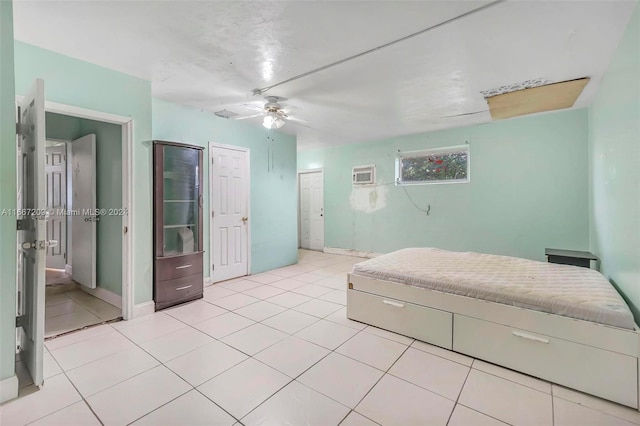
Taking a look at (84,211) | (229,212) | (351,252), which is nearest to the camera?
(84,211)

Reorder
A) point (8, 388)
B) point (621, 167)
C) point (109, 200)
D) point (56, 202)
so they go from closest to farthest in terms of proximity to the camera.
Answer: point (8, 388) → point (621, 167) → point (109, 200) → point (56, 202)

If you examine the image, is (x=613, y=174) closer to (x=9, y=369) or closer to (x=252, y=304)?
(x=252, y=304)

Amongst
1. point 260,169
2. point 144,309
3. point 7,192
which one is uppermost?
point 260,169

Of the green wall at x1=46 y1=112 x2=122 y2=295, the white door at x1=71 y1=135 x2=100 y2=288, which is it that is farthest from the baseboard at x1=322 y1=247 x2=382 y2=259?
the white door at x1=71 y1=135 x2=100 y2=288

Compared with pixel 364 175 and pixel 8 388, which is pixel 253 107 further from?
pixel 8 388

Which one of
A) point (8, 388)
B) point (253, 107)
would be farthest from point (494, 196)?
point (8, 388)

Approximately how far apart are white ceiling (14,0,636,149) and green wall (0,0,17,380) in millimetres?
464

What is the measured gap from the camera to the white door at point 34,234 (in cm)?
185

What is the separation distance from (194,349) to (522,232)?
195 inches

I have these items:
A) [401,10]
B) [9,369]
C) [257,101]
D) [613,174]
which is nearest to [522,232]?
[613,174]

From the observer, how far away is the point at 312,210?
7430mm

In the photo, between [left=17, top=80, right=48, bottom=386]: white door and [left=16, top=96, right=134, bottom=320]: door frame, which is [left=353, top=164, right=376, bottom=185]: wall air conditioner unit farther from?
[left=17, top=80, right=48, bottom=386]: white door

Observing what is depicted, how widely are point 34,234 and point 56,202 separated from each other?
152 inches

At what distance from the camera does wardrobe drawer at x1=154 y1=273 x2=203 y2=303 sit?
10.7 feet
